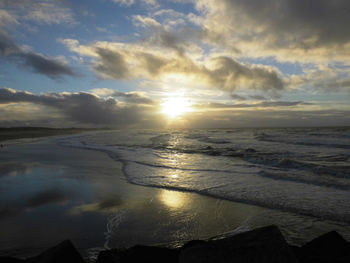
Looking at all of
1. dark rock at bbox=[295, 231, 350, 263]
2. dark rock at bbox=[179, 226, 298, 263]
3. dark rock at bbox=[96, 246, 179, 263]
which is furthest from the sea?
dark rock at bbox=[179, 226, 298, 263]

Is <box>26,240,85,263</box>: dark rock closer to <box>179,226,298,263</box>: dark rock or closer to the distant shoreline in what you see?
<box>179,226,298,263</box>: dark rock

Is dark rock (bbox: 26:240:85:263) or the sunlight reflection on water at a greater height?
dark rock (bbox: 26:240:85:263)

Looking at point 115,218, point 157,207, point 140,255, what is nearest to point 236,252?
point 140,255

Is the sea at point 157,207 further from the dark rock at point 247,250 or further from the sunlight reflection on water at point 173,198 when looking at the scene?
the dark rock at point 247,250

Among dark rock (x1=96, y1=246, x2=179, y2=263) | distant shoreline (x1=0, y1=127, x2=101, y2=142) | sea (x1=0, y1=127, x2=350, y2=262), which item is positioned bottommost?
distant shoreline (x1=0, y1=127, x2=101, y2=142)

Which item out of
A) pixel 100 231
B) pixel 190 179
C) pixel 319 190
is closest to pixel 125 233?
pixel 100 231

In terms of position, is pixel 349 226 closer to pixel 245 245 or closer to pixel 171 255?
pixel 245 245

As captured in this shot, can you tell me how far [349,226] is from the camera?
4621 mm

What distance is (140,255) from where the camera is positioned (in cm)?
285

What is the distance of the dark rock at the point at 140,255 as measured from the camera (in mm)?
2750

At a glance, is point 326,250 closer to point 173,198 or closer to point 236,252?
point 236,252

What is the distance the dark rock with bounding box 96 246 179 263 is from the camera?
275 cm

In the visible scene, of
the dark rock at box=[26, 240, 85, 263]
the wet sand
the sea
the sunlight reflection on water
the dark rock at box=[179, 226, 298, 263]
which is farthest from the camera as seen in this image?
the sunlight reflection on water

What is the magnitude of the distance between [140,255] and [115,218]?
235 cm
